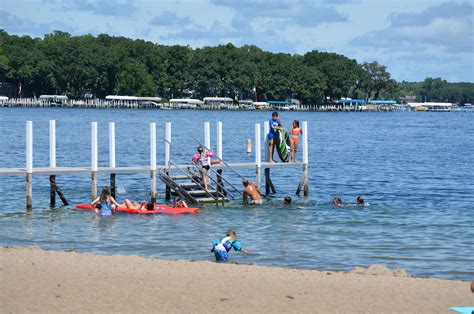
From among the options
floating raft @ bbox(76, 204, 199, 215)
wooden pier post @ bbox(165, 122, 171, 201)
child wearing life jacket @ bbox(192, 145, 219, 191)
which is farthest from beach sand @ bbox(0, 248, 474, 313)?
wooden pier post @ bbox(165, 122, 171, 201)

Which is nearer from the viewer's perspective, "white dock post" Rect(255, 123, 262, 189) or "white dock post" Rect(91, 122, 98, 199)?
"white dock post" Rect(91, 122, 98, 199)

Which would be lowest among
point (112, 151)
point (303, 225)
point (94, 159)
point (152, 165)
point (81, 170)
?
point (303, 225)

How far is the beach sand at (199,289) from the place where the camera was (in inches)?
607

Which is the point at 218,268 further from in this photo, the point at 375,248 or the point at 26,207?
the point at 26,207

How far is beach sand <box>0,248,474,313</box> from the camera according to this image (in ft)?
50.6

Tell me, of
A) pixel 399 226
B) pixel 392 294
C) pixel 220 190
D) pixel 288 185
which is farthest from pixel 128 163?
pixel 392 294

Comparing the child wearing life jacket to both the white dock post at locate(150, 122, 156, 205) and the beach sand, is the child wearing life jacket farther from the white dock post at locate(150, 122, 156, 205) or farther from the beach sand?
the beach sand

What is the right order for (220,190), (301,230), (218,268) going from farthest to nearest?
(220,190) → (301,230) → (218,268)

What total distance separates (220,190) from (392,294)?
64.5 ft

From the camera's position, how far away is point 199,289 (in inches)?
663

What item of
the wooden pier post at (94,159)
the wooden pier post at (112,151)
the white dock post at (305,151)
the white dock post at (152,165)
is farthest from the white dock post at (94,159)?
the white dock post at (305,151)

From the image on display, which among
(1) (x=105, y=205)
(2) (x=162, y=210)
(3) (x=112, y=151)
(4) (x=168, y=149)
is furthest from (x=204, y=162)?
(1) (x=105, y=205)

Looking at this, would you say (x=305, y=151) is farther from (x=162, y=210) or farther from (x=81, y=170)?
(x=81, y=170)

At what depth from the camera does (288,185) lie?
46.0 meters
